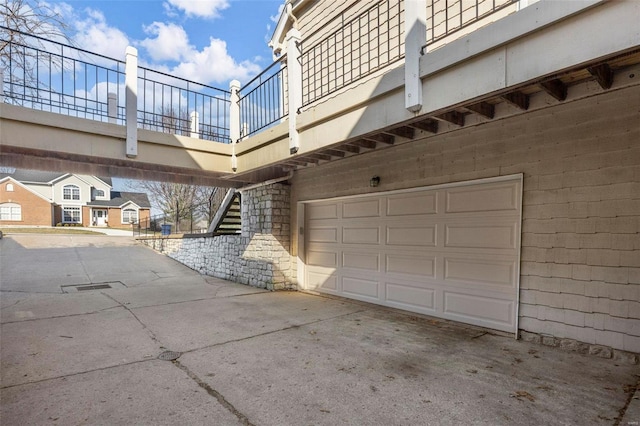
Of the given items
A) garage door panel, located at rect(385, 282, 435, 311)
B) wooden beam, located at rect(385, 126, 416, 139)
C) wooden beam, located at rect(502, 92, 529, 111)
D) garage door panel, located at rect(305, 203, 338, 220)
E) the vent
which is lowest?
the vent

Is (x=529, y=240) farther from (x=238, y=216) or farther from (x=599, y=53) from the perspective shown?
(x=238, y=216)

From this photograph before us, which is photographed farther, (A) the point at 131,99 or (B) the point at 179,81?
(B) the point at 179,81

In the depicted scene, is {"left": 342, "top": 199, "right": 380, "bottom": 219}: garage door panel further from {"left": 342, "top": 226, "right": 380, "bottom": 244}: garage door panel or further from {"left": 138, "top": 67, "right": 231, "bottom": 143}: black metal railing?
{"left": 138, "top": 67, "right": 231, "bottom": 143}: black metal railing

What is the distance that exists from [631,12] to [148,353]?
5124 millimetres

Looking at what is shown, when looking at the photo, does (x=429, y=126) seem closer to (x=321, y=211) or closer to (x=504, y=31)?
(x=504, y=31)

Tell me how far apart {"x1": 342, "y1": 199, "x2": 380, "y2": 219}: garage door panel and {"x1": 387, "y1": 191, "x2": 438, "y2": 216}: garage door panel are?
30cm

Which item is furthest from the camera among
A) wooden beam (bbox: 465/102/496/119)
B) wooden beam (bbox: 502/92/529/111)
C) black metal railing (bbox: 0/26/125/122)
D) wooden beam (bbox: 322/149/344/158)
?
wooden beam (bbox: 322/149/344/158)

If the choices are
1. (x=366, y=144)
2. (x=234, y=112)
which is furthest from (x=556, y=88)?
(x=234, y=112)

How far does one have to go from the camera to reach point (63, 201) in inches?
1221

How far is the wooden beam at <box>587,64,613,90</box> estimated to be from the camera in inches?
115

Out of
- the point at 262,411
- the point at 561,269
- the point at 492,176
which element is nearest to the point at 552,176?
the point at 492,176

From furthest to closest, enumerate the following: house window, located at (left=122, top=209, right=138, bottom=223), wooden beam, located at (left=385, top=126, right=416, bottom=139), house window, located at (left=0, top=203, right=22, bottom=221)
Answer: house window, located at (left=122, top=209, right=138, bottom=223) < house window, located at (left=0, top=203, right=22, bottom=221) < wooden beam, located at (left=385, top=126, right=416, bottom=139)

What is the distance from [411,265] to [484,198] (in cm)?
158

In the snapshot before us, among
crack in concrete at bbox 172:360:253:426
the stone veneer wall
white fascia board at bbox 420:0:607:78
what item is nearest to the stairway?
the stone veneer wall
